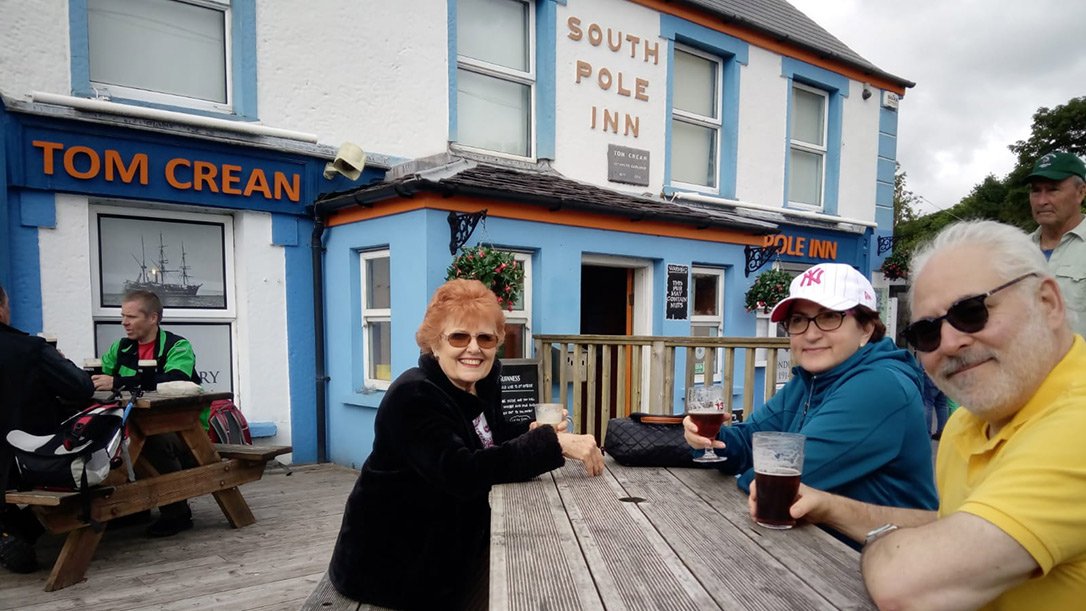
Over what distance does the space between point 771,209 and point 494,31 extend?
14.8ft

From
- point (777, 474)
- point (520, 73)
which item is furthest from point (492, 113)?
point (777, 474)

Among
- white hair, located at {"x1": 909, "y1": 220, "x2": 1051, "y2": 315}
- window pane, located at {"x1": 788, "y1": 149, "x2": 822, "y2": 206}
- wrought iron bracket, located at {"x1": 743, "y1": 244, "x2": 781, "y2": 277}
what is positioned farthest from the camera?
window pane, located at {"x1": 788, "y1": 149, "x2": 822, "y2": 206}

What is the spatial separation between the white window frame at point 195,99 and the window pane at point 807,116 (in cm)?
751

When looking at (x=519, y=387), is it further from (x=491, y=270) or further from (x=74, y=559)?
(x=74, y=559)

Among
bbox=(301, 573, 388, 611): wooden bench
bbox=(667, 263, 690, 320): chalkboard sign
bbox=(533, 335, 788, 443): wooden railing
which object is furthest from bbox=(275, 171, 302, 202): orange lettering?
bbox=(301, 573, 388, 611): wooden bench

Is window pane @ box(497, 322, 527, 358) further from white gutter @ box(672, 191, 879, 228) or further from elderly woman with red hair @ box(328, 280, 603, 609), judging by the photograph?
elderly woman with red hair @ box(328, 280, 603, 609)

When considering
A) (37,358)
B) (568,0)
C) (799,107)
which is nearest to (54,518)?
A: (37,358)

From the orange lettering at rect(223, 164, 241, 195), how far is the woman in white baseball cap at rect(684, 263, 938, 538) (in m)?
4.74

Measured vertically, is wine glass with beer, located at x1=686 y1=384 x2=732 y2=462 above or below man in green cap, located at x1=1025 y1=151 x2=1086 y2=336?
below

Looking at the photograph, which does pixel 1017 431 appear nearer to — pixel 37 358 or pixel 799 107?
pixel 37 358

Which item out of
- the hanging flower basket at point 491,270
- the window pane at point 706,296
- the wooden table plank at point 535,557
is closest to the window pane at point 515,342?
the hanging flower basket at point 491,270

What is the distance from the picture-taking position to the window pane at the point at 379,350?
18.7ft

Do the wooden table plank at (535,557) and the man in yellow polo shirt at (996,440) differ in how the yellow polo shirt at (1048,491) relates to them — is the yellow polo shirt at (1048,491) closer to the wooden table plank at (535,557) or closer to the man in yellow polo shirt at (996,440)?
Answer: the man in yellow polo shirt at (996,440)

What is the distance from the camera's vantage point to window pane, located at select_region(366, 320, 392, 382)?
570 cm
